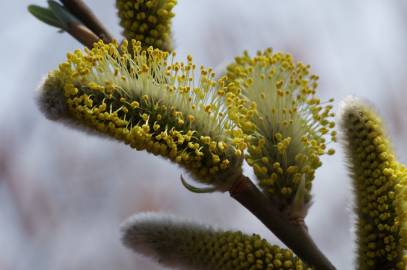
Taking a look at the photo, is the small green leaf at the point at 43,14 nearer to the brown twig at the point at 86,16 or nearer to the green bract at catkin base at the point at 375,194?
the brown twig at the point at 86,16

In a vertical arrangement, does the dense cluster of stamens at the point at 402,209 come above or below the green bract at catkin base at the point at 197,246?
above

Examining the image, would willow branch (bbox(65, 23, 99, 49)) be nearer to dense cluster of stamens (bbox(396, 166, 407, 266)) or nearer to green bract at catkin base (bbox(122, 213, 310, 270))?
green bract at catkin base (bbox(122, 213, 310, 270))

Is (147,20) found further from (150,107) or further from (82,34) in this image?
(150,107)

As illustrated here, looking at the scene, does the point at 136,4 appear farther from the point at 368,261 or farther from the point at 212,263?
the point at 368,261

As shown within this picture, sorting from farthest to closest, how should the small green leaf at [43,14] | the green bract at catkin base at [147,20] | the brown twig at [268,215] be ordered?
the small green leaf at [43,14], the green bract at catkin base at [147,20], the brown twig at [268,215]

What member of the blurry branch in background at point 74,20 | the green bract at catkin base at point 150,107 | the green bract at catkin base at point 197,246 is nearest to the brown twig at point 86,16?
the blurry branch in background at point 74,20

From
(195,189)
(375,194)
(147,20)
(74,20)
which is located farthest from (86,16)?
(375,194)

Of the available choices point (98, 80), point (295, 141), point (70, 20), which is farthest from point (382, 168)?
point (70, 20)

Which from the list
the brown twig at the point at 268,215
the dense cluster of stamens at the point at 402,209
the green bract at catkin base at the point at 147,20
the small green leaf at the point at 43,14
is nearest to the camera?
the dense cluster of stamens at the point at 402,209
